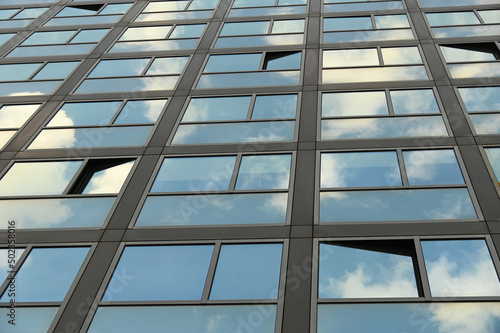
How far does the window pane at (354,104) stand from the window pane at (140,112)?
465 centimetres

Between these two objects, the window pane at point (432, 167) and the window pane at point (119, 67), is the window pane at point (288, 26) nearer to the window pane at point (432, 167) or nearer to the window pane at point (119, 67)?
the window pane at point (119, 67)

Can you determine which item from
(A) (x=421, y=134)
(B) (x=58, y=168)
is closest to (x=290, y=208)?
(A) (x=421, y=134)

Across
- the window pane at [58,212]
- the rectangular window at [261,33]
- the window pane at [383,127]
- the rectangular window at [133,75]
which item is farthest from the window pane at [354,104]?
the window pane at [58,212]

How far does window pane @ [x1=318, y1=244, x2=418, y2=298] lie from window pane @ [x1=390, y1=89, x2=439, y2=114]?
521cm

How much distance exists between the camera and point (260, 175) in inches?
494

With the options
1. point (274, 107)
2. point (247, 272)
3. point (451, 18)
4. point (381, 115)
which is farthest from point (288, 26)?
point (247, 272)

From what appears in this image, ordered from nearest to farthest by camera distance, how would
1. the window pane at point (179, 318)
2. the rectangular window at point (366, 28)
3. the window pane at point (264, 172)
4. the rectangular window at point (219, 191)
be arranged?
the window pane at point (179, 318), the rectangular window at point (219, 191), the window pane at point (264, 172), the rectangular window at point (366, 28)

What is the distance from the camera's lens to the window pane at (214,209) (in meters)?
11.4

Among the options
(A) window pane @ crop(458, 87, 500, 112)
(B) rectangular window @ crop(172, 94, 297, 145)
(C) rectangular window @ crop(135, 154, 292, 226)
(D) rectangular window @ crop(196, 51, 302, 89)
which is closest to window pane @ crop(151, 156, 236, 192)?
(C) rectangular window @ crop(135, 154, 292, 226)

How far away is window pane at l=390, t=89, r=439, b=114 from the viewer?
557 inches

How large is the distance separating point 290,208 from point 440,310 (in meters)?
3.62

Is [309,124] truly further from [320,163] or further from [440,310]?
[440,310]

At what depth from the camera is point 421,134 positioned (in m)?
13.2

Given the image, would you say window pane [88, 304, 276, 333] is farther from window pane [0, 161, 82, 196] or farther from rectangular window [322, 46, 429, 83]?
rectangular window [322, 46, 429, 83]
